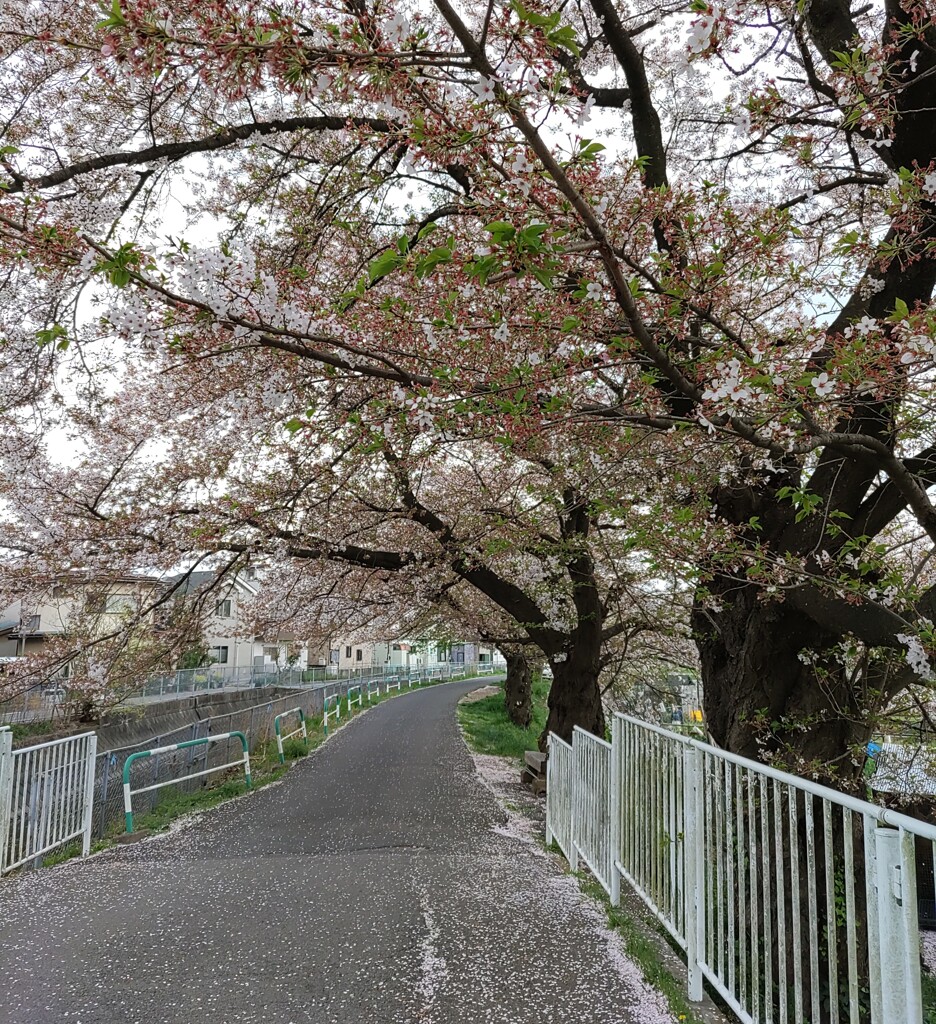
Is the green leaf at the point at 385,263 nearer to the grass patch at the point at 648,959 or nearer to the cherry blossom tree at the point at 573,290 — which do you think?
the cherry blossom tree at the point at 573,290

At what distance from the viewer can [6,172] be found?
4.60 metres

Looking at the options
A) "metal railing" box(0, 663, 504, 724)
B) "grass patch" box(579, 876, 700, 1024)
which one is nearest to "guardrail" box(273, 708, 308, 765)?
"metal railing" box(0, 663, 504, 724)

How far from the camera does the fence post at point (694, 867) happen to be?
3.12 meters

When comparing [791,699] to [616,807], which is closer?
[616,807]

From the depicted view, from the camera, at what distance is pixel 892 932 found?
173 cm

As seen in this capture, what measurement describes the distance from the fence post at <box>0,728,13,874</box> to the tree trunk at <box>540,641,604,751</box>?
7.19 metres

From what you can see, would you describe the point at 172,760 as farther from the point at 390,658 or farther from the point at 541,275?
the point at 390,658

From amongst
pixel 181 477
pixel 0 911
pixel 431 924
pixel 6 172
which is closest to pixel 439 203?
pixel 6 172

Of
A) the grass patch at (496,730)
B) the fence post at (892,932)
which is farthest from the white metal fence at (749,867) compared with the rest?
the grass patch at (496,730)

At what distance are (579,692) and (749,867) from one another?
311 inches

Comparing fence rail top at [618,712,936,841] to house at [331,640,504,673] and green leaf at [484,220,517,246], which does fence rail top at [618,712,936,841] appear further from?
house at [331,640,504,673]

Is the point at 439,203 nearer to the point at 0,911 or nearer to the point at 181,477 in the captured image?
the point at 181,477

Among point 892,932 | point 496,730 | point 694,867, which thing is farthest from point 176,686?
point 892,932

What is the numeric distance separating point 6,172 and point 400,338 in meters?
2.99
